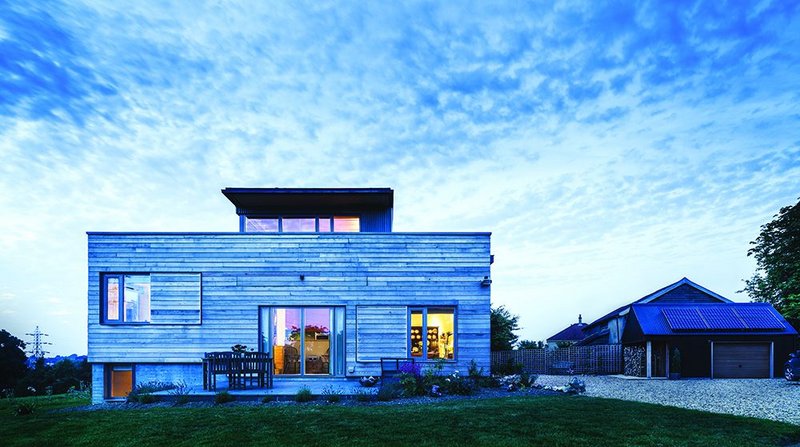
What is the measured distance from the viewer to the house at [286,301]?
45.0ft

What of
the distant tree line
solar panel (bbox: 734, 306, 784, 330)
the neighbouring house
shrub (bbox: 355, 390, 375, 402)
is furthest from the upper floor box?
the distant tree line

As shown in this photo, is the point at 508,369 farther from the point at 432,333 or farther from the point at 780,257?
the point at 780,257

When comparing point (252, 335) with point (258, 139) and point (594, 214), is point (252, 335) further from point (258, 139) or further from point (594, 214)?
point (594, 214)

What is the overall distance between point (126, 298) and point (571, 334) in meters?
43.3

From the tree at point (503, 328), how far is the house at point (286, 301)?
17.8m

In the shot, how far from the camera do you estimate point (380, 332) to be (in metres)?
13.9

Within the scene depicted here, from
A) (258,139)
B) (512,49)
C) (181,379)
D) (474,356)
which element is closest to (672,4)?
(512,49)

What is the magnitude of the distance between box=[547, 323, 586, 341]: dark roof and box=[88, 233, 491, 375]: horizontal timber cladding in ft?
124

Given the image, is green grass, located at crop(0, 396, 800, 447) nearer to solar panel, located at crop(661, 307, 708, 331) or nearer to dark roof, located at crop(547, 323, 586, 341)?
solar panel, located at crop(661, 307, 708, 331)

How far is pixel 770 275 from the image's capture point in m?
32.7

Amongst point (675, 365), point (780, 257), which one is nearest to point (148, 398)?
point (675, 365)

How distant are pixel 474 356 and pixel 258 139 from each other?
11.2 m

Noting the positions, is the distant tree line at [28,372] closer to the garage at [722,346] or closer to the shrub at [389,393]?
the shrub at [389,393]

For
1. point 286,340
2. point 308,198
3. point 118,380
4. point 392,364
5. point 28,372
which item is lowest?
point 28,372
